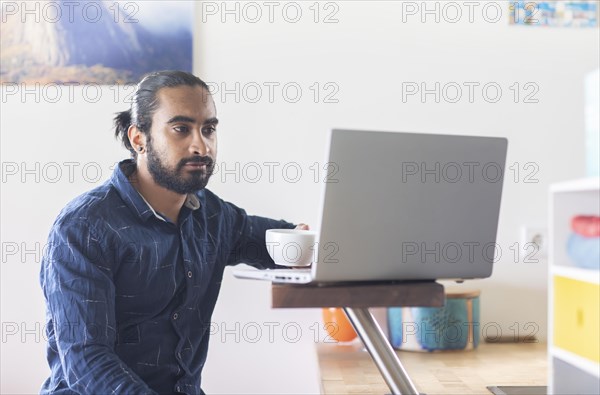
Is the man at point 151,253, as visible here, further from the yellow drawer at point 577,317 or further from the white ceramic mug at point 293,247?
the yellow drawer at point 577,317

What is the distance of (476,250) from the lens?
1104 millimetres

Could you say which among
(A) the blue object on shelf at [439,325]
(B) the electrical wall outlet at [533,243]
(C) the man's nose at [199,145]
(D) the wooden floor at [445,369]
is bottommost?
(D) the wooden floor at [445,369]

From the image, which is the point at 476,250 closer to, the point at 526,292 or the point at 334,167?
the point at 334,167

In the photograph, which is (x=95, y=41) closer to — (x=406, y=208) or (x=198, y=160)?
(x=198, y=160)

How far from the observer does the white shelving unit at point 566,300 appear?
52.6 inches

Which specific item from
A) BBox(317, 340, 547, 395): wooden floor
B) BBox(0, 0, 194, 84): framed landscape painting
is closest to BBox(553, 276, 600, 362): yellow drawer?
BBox(317, 340, 547, 395): wooden floor

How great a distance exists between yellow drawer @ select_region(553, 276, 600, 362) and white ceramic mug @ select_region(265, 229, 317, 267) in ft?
1.56

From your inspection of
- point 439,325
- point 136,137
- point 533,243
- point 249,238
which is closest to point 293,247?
point 249,238

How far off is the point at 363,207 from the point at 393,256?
9 cm

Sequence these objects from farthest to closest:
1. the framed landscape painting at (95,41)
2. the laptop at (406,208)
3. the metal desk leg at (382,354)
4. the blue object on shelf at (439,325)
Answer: the framed landscape painting at (95,41) < the blue object on shelf at (439,325) < the metal desk leg at (382,354) < the laptop at (406,208)

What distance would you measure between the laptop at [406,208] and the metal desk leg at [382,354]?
111 mm

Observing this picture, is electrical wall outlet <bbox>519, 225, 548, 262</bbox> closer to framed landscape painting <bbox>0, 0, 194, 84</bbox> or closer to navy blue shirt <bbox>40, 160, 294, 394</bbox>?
navy blue shirt <bbox>40, 160, 294, 394</bbox>

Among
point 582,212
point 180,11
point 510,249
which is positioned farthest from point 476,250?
point 180,11

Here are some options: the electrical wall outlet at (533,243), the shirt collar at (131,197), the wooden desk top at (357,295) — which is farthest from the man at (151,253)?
the electrical wall outlet at (533,243)
